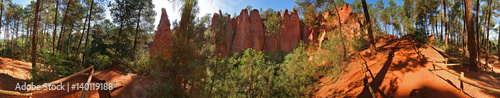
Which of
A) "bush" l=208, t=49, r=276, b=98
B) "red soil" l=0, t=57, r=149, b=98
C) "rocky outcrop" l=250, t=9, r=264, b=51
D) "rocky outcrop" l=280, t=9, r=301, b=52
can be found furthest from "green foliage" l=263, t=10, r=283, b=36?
"red soil" l=0, t=57, r=149, b=98

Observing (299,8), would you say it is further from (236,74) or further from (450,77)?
(450,77)

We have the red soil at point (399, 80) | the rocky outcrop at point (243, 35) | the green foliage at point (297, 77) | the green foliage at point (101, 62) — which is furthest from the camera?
the rocky outcrop at point (243, 35)

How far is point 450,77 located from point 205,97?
835 centimetres

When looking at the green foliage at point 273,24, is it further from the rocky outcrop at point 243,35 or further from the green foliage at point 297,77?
the green foliage at point 297,77

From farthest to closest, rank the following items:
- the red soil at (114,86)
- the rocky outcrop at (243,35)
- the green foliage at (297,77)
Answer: the rocky outcrop at (243,35), the green foliage at (297,77), the red soil at (114,86)

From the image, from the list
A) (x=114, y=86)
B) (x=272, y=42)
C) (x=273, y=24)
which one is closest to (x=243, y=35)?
(x=272, y=42)

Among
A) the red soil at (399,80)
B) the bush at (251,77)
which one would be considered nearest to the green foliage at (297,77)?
the red soil at (399,80)

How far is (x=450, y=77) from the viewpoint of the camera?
6828 millimetres

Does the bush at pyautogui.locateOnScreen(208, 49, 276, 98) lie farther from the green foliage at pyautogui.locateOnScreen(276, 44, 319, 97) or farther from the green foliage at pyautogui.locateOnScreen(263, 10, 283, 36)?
→ the green foliage at pyautogui.locateOnScreen(263, 10, 283, 36)

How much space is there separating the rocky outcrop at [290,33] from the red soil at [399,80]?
21.2m

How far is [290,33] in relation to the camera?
32250 mm

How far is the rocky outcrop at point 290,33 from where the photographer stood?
104 ft

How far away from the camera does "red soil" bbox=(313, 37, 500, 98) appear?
5.97 meters

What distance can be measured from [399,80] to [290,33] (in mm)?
25574
